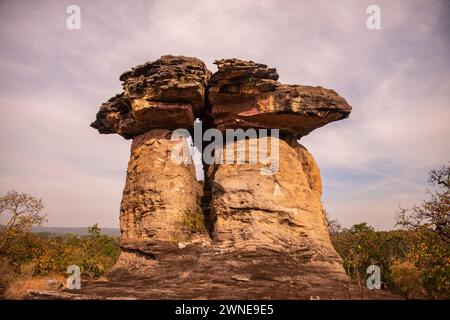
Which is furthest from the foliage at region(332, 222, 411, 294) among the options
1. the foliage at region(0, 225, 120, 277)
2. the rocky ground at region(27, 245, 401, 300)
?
the foliage at region(0, 225, 120, 277)

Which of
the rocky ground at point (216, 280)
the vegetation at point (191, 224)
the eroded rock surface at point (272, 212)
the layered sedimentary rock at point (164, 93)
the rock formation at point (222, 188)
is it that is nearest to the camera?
the rocky ground at point (216, 280)

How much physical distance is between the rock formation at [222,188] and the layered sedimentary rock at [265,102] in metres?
0.04

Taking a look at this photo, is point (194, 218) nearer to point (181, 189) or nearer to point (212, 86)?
point (181, 189)

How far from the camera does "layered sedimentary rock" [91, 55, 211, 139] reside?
44.2ft

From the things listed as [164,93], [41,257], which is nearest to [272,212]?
[164,93]

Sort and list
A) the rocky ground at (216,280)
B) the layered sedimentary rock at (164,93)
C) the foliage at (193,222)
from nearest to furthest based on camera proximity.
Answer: the rocky ground at (216,280) → the foliage at (193,222) → the layered sedimentary rock at (164,93)

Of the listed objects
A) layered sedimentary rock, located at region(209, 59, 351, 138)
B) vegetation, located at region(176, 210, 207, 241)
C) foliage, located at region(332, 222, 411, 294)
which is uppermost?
layered sedimentary rock, located at region(209, 59, 351, 138)

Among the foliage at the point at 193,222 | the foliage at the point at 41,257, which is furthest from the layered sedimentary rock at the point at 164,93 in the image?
the foliage at the point at 41,257

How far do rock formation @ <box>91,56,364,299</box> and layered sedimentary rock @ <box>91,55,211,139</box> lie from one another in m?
0.04

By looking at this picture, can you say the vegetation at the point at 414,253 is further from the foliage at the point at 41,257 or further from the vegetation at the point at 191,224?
the foliage at the point at 41,257

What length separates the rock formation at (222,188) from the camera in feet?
37.6

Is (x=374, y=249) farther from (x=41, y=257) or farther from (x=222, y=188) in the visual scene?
(x=41, y=257)

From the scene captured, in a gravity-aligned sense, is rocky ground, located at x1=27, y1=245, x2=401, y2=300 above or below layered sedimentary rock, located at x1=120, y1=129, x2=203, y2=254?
below

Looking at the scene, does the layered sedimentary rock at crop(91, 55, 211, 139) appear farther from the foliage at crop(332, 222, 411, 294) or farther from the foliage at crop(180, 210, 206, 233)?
the foliage at crop(332, 222, 411, 294)
